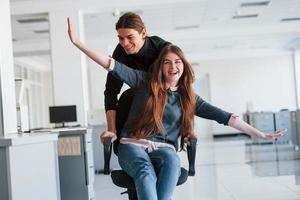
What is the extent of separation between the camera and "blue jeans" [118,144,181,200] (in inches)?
74.0

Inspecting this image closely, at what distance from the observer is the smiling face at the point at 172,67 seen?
6.92 feet

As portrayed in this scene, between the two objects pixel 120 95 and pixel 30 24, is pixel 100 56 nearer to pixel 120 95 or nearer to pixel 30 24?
pixel 120 95

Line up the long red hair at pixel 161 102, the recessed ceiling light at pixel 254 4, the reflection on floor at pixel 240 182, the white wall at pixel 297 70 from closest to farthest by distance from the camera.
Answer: the long red hair at pixel 161 102, the reflection on floor at pixel 240 182, the recessed ceiling light at pixel 254 4, the white wall at pixel 297 70

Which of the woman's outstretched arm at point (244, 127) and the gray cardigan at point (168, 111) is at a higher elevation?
the gray cardigan at point (168, 111)

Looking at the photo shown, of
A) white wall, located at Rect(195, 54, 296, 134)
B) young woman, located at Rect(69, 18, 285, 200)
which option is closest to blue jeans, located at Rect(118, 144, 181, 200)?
young woman, located at Rect(69, 18, 285, 200)

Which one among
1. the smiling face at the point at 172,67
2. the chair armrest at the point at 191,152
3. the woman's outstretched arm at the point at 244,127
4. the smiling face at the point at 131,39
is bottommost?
the chair armrest at the point at 191,152

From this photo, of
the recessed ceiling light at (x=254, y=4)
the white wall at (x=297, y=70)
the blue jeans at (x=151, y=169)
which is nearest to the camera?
the blue jeans at (x=151, y=169)

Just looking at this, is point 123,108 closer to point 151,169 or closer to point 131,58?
point 131,58

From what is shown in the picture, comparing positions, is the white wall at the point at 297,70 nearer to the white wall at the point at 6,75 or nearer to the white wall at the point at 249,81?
the white wall at the point at 249,81

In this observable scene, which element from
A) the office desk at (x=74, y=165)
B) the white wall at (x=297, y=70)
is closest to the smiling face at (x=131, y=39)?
the office desk at (x=74, y=165)

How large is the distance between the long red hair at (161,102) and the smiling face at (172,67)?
2cm

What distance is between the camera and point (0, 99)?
3.73 meters

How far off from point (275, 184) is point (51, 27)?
14.8ft

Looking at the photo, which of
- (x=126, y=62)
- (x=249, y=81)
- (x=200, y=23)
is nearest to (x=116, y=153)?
(x=126, y=62)
